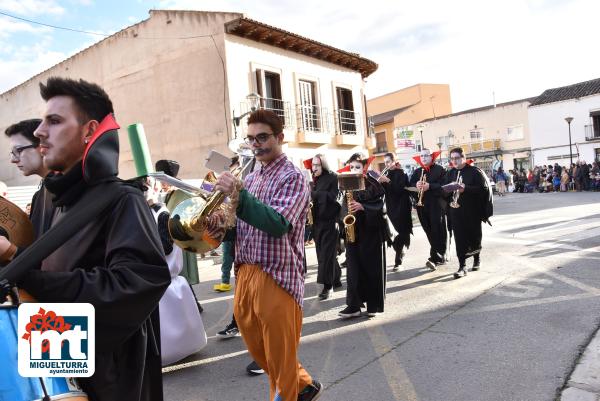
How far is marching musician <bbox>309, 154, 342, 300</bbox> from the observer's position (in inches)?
268

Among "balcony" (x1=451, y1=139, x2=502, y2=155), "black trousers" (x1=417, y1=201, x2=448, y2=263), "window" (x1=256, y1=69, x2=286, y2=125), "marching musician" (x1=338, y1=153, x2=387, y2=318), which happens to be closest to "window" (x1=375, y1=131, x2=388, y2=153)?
"balcony" (x1=451, y1=139, x2=502, y2=155)

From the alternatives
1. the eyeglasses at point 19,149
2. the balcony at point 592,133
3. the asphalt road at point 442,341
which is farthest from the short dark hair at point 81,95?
the balcony at point 592,133

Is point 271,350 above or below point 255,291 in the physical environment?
below

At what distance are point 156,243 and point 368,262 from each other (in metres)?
4.36

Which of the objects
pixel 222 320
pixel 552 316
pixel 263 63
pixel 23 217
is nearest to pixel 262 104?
pixel 263 63

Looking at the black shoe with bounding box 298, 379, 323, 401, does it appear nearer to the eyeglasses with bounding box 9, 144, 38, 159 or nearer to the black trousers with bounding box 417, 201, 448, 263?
the eyeglasses with bounding box 9, 144, 38, 159

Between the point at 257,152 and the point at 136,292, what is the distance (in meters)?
1.60

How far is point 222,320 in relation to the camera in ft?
20.5

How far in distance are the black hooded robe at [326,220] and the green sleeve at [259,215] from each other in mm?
4134

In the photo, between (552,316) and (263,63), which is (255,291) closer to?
(552,316)

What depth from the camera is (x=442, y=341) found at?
4.74 m

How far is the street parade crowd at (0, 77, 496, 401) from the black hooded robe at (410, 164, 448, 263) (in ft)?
9.00

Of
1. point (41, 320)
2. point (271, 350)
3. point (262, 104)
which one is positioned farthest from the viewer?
point (262, 104)

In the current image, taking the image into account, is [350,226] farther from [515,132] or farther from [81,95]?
[515,132]
